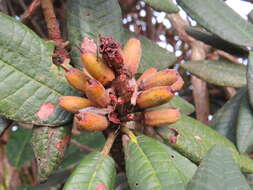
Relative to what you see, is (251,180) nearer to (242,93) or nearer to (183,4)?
(242,93)

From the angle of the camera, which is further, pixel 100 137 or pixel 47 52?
pixel 100 137

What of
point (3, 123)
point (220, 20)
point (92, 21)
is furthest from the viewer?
point (220, 20)

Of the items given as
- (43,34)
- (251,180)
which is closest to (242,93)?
(251,180)

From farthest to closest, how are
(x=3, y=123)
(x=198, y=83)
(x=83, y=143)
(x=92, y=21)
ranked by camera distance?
1. (x=83, y=143)
2. (x=198, y=83)
3. (x=92, y=21)
4. (x=3, y=123)

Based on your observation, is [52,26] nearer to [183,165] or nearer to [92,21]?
[92,21]

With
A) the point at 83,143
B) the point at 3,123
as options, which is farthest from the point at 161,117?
the point at 83,143

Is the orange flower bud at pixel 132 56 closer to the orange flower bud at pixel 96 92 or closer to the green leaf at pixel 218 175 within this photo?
the orange flower bud at pixel 96 92

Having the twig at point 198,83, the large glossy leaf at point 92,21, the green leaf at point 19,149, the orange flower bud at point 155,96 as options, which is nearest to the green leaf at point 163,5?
the large glossy leaf at point 92,21
